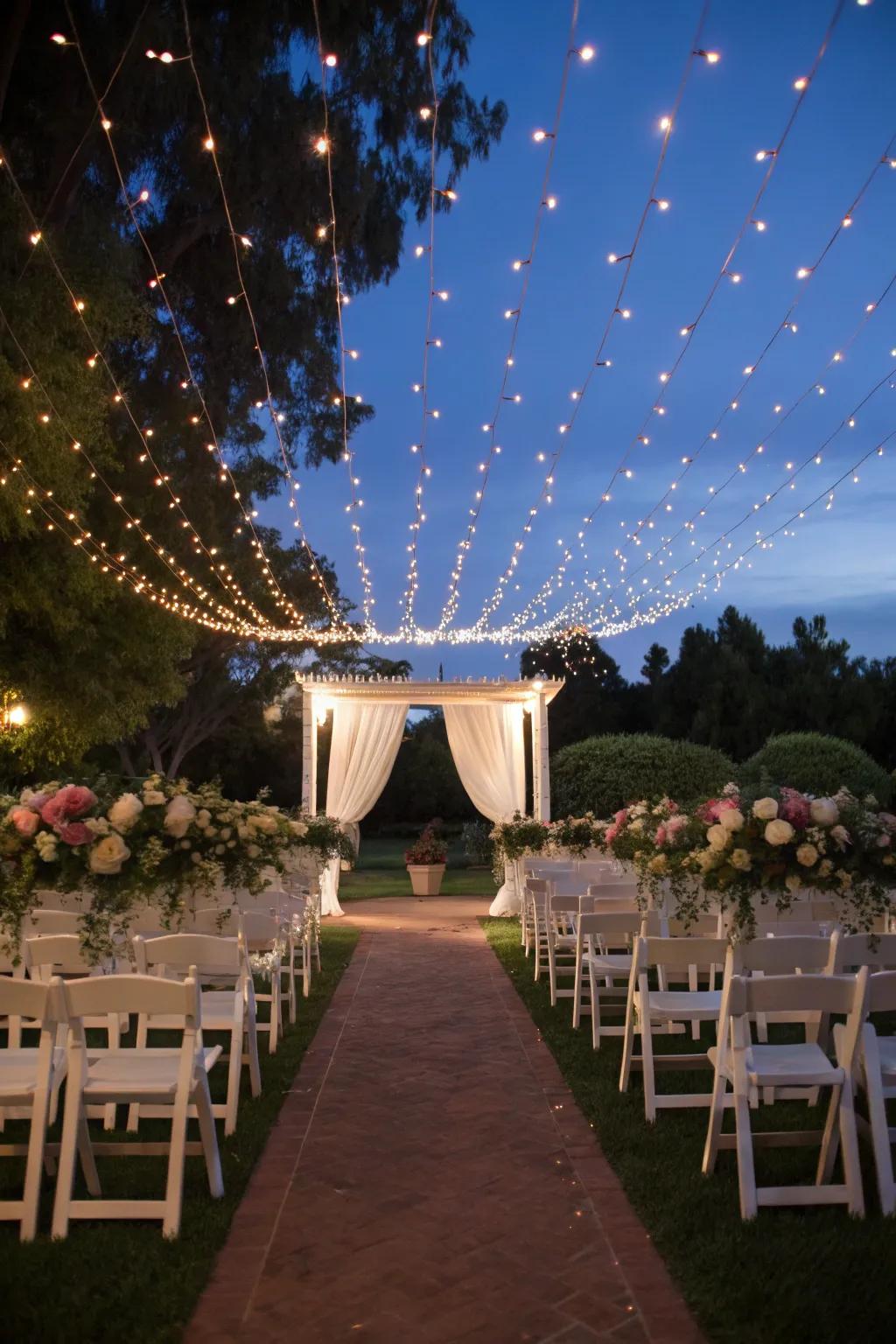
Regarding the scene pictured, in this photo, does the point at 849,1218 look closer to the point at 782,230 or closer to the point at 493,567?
the point at 782,230

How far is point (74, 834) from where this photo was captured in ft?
15.6

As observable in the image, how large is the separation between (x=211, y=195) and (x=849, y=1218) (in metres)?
12.7

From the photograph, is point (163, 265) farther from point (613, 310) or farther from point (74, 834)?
point (74, 834)

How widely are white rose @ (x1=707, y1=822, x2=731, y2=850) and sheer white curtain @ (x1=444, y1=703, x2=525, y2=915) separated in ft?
34.5

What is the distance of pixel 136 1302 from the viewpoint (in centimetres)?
303

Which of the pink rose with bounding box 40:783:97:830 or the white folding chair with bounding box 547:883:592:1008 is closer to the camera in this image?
the pink rose with bounding box 40:783:97:830

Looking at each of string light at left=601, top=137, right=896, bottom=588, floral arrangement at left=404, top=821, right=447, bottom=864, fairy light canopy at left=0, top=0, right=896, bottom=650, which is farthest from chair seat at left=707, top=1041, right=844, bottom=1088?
floral arrangement at left=404, top=821, right=447, bottom=864

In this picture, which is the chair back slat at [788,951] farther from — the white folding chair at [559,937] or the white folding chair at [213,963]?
the white folding chair at [559,937]

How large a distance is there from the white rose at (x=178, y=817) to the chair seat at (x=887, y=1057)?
113 inches

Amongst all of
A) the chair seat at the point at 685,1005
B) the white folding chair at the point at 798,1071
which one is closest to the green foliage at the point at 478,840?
the chair seat at the point at 685,1005

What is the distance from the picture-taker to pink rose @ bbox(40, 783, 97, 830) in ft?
15.9

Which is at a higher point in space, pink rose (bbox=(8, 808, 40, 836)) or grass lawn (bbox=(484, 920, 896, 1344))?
pink rose (bbox=(8, 808, 40, 836))

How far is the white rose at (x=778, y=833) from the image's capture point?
480cm

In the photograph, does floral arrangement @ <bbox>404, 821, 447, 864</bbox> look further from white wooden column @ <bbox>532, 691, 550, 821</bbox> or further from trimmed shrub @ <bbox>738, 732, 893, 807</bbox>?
trimmed shrub @ <bbox>738, 732, 893, 807</bbox>
